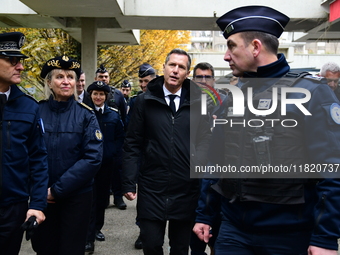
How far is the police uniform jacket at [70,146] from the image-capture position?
3.67 metres

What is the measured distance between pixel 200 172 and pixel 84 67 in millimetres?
10059

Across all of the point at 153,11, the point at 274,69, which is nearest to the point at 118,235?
the point at 274,69

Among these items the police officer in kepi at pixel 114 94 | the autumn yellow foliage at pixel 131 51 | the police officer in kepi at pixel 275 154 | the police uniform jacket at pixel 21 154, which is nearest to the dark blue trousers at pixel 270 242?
the police officer in kepi at pixel 275 154

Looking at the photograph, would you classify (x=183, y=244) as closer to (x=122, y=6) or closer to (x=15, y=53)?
(x=15, y=53)

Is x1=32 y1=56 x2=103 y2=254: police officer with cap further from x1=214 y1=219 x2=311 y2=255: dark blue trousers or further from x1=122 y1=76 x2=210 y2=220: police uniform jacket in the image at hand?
x1=214 y1=219 x2=311 y2=255: dark blue trousers

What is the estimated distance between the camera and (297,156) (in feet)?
7.86

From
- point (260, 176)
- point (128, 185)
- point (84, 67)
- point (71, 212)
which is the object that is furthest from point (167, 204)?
point (84, 67)

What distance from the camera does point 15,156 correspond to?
307cm

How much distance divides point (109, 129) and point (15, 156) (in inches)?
123

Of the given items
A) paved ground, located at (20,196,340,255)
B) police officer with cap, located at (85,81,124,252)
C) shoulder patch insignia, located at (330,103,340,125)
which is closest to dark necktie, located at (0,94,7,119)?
shoulder patch insignia, located at (330,103,340,125)

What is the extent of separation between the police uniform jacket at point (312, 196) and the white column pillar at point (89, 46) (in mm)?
10904

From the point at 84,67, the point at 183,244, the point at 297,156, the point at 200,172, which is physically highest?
the point at 84,67

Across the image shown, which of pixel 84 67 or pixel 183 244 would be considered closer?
pixel 183 244

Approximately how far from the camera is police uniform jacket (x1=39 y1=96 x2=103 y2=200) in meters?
3.67
